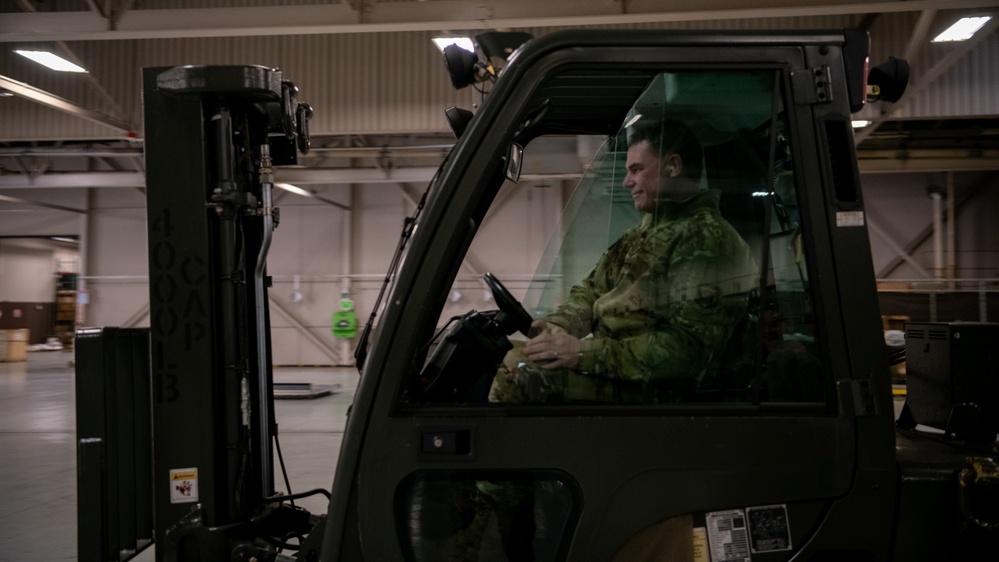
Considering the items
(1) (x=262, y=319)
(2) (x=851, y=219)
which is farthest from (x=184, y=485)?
(2) (x=851, y=219)

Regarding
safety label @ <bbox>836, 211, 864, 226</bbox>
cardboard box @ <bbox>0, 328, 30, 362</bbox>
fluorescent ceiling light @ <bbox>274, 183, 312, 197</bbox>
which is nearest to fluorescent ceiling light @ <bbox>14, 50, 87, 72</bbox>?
fluorescent ceiling light @ <bbox>274, 183, 312, 197</bbox>

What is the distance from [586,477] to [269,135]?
5.97 feet

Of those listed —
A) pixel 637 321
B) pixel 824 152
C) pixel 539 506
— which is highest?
pixel 824 152

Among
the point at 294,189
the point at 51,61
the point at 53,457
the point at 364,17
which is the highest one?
the point at 51,61

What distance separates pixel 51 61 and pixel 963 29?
12.8m

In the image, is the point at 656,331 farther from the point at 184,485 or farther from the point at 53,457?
the point at 53,457

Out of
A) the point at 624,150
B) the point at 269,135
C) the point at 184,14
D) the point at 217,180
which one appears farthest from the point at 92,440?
the point at 184,14

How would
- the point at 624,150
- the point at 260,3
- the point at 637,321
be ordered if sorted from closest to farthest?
the point at 637,321
the point at 624,150
the point at 260,3

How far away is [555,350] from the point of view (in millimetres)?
1877

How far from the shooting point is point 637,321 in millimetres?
1905

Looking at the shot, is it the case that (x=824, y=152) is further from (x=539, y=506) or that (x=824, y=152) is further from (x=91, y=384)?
(x=91, y=384)

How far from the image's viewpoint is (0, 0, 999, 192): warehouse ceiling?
820 cm

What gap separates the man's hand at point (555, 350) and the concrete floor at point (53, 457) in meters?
3.73

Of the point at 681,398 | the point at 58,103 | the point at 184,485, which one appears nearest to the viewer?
the point at 681,398
